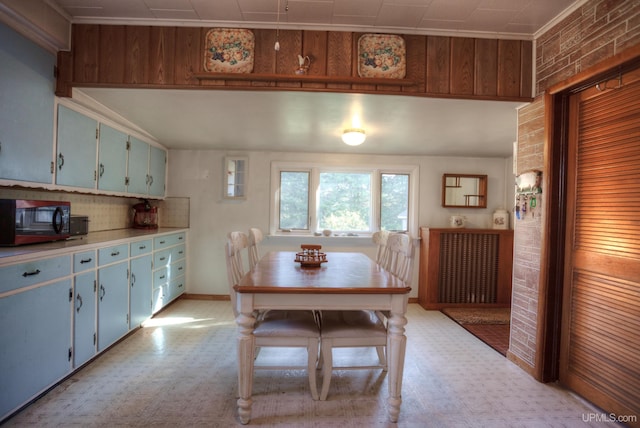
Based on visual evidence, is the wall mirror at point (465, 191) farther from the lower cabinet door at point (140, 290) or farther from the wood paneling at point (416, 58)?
the lower cabinet door at point (140, 290)

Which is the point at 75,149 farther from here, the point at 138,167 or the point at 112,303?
the point at 112,303

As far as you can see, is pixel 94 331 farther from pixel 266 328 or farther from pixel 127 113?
pixel 127 113

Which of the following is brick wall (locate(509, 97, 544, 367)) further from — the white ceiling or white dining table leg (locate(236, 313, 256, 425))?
white dining table leg (locate(236, 313, 256, 425))

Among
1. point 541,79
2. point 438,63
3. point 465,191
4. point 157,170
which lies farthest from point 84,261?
point 465,191

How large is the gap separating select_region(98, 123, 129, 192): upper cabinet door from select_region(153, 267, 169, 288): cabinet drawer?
90 cm

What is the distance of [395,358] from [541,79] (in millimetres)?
2211

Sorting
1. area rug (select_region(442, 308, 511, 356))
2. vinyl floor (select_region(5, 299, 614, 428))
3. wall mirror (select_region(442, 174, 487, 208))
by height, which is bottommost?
vinyl floor (select_region(5, 299, 614, 428))

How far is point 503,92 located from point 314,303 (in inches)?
82.2

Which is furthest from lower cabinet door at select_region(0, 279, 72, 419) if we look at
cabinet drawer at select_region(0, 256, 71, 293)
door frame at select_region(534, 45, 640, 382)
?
door frame at select_region(534, 45, 640, 382)

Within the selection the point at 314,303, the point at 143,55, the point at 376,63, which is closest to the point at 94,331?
the point at 314,303

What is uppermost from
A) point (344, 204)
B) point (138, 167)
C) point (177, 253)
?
point (138, 167)

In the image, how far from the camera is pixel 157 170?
4051 mm

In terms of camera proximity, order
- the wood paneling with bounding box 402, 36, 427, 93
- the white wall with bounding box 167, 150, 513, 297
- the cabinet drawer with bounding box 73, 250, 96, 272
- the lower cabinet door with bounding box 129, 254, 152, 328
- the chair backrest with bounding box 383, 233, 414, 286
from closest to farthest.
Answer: the chair backrest with bounding box 383, 233, 414, 286, the cabinet drawer with bounding box 73, 250, 96, 272, the wood paneling with bounding box 402, 36, 427, 93, the lower cabinet door with bounding box 129, 254, 152, 328, the white wall with bounding box 167, 150, 513, 297

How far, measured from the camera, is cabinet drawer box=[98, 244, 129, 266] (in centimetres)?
254
